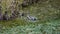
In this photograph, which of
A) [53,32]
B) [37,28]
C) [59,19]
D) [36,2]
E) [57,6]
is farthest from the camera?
[36,2]

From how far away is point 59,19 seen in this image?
2361mm

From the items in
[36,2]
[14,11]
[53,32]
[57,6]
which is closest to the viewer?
[53,32]

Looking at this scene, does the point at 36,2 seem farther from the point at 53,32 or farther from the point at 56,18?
the point at 53,32

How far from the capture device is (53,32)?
2053mm

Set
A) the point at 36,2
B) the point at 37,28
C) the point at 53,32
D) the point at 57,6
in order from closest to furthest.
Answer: the point at 53,32 → the point at 37,28 → the point at 57,6 → the point at 36,2

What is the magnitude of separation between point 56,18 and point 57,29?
33 cm

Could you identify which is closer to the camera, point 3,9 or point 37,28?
point 37,28

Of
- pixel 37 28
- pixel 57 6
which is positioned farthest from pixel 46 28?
pixel 57 6

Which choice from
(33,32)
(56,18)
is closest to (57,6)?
(56,18)

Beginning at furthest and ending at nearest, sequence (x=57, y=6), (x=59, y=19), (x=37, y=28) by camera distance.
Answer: (x=57, y=6)
(x=59, y=19)
(x=37, y=28)

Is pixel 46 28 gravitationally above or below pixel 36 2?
below

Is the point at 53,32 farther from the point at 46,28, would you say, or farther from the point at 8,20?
the point at 8,20

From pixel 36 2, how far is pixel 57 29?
115 centimetres

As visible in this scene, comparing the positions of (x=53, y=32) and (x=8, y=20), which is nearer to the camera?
(x=53, y=32)
